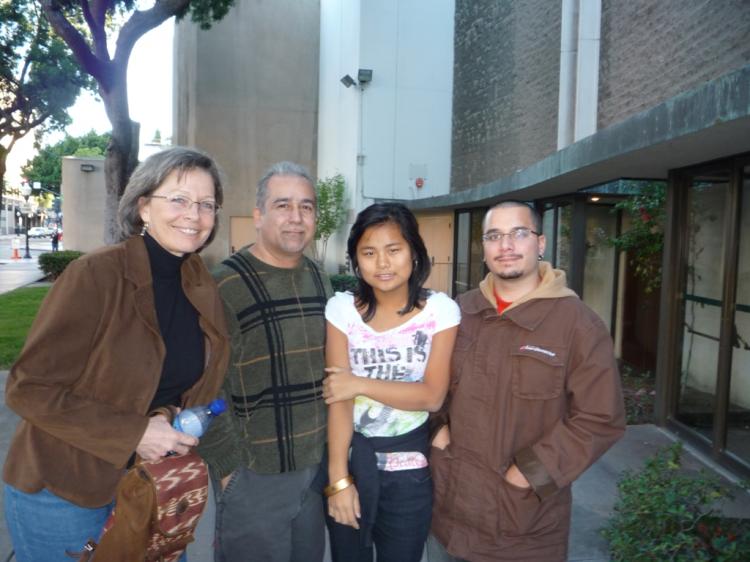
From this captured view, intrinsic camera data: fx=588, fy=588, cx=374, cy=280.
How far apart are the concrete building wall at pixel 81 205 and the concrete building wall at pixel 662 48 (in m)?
19.1

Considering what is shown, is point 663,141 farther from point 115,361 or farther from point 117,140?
point 117,140

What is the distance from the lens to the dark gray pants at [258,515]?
223 centimetres

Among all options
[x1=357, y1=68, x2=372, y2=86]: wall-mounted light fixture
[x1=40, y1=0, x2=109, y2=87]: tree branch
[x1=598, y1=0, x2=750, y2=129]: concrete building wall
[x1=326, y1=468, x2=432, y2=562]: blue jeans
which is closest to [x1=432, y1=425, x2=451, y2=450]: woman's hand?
[x1=326, y1=468, x2=432, y2=562]: blue jeans

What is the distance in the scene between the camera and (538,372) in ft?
6.80

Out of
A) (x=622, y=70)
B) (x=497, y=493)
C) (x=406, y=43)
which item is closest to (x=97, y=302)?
(x=497, y=493)

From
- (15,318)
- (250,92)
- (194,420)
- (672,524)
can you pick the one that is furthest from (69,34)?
(672,524)

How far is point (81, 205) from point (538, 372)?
22.9 meters

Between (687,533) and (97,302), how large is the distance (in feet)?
8.92

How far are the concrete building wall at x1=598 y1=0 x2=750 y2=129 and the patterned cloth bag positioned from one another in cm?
582

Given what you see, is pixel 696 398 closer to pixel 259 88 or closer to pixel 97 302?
pixel 97 302

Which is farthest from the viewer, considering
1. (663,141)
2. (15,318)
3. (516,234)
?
(15,318)

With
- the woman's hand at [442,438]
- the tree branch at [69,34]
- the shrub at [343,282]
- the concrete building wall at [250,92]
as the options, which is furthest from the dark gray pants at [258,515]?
the concrete building wall at [250,92]

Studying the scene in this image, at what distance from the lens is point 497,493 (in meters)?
2.13

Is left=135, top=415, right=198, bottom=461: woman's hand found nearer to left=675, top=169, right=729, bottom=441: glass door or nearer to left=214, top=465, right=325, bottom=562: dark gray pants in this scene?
left=214, top=465, right=325, bottom=562: dark gray pants
